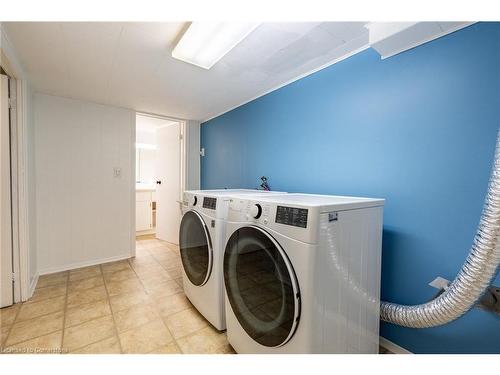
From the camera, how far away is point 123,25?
1292 mm

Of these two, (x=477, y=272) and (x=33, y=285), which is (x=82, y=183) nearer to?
(x=33, y=285)

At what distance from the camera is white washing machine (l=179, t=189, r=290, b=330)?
147 centimetres

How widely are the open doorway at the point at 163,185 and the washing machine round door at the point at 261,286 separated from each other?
2185 millimetres

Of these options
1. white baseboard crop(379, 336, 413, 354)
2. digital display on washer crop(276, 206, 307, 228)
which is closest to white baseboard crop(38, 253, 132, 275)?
digital display on washer crop(276, 206, 307, 228)

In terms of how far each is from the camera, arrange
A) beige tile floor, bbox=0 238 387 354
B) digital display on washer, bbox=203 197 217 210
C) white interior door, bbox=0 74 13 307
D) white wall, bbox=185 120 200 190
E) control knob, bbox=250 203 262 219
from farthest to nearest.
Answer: white wall, bbox=185 120 200 190, white interior door, bbox=0 74 13 307, digital display on washer, bbox=203 197 217 210, beige tile floor, bbox=0 238 387 354, control knob, bbox=250 203 262 219

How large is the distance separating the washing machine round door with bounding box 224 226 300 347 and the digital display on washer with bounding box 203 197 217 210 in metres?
0.30

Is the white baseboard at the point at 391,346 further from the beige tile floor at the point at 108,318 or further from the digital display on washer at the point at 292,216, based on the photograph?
Result: the digital display on washer at the point at 292,216

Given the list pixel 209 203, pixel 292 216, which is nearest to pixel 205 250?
pixel 209 203

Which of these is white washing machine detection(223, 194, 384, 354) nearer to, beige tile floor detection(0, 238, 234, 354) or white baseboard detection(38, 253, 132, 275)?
beige tile floor detection(0, 238, 234, 354)

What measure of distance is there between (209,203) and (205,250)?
1.14 ft

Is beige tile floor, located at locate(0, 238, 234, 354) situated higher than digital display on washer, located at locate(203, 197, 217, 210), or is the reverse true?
digital display on washer, located at locate(203, 197, 217, 210)
